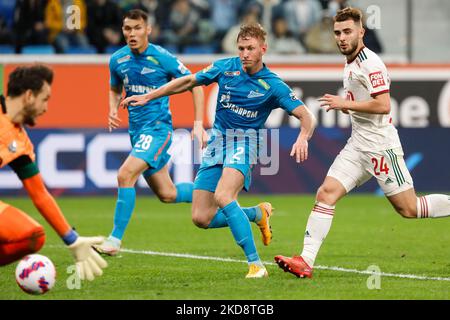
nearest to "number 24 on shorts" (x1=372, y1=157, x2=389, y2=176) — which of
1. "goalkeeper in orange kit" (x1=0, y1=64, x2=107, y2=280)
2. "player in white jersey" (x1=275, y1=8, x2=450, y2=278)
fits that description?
"player in white jersey" (x1=275, y1=8, x2=450, y2=278)

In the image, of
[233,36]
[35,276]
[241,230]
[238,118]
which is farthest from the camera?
[233,36]

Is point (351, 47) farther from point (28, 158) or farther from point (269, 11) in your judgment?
point (269, 11)

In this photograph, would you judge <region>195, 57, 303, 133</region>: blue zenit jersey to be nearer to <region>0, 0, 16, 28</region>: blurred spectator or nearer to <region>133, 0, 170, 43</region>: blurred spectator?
<region>133, 0, 170, 43</region>: blurred spectator

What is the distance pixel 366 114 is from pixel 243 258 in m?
2.15

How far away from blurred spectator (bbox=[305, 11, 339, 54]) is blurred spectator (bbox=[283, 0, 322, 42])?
140 millimetres

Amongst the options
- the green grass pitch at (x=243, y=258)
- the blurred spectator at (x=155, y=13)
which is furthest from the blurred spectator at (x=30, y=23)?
the green grass pitch at (x=243, y=258)

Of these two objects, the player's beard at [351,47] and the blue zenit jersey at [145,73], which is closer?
the player's beard at [351,47]

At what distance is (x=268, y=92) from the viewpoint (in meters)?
8.90

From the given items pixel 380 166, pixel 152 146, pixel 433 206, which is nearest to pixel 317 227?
pixel 380 166

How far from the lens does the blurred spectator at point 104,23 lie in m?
17.9

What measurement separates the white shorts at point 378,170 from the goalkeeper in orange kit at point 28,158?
271 centimetres

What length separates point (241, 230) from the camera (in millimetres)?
8562

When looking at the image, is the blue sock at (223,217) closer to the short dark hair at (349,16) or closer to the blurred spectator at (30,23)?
the short dark hair at (349,16)
